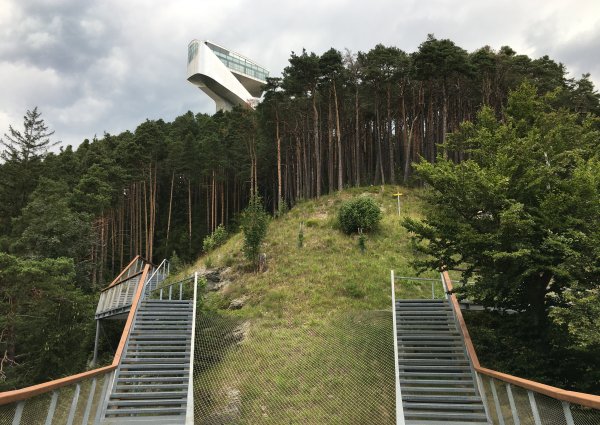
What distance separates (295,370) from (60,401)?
19.8ft

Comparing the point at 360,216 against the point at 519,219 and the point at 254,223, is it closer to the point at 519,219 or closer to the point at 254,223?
the point at 254,223

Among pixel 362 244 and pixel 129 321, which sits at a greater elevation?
pixel 362 244

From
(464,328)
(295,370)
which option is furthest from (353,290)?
(464,328)

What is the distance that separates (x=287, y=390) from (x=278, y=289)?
642 centimetres

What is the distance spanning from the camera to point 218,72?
6134cm

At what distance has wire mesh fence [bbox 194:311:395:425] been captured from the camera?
309 inches

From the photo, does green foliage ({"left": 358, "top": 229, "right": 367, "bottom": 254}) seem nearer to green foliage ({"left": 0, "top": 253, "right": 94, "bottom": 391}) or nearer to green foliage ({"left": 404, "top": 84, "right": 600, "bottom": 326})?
green foliage ({"left": 404, "top": 84, "right": 600, "bottom": 326})

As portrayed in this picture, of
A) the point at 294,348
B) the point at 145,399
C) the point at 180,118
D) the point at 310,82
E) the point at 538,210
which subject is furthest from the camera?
the point at 180,118

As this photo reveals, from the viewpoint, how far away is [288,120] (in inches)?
1211

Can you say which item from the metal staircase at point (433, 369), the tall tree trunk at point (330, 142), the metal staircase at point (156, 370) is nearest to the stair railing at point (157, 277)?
the metal staircase at point (156, 370)

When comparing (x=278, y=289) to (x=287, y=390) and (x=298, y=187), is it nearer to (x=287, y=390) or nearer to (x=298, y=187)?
(x=287, y=390)

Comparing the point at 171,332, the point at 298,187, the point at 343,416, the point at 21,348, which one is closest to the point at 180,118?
the point at 298,187

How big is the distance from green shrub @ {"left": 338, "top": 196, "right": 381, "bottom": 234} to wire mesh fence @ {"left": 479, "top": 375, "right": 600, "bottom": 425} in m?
12.8

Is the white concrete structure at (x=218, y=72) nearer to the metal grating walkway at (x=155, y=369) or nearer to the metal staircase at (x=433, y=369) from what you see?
the metal grating walkway at (x=155, y=369)
